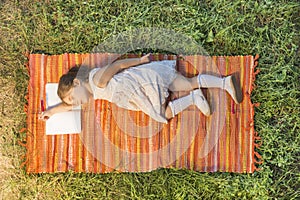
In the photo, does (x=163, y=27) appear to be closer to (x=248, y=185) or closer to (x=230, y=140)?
(x=230, y=140)

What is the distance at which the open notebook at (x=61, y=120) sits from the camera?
8.34ft

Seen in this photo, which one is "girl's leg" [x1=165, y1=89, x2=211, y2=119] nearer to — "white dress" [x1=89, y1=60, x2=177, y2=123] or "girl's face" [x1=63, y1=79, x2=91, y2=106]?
"white dress" [x1=89, y1=60, x2=177, y2=123]

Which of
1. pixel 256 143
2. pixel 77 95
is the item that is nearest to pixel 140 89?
pixel 77 95

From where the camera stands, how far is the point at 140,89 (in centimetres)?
241

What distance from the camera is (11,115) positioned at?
260cm

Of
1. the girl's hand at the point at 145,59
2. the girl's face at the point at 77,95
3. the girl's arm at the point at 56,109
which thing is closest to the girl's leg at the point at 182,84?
the girl's hand at the point at 145,59

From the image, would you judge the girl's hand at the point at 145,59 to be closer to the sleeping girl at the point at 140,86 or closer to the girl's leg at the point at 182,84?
the sleeping girl at the point at 140,86

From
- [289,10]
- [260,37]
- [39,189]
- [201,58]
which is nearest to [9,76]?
[39,189]

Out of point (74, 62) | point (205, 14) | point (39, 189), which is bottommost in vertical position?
point (39, 189)

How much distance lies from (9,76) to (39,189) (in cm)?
83

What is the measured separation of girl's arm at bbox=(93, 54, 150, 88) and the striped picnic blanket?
16cm

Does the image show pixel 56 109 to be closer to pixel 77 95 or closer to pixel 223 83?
pixel 77 95

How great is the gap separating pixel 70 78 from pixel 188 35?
0.88 metres

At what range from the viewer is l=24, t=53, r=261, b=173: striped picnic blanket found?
2.55m
